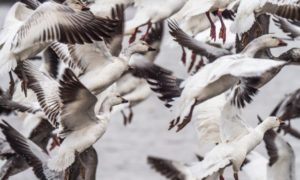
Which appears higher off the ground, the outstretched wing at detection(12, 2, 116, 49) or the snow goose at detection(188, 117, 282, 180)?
the outstretched wing at detection(12, 2, 116, 49)

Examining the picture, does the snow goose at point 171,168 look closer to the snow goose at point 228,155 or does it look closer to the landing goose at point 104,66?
the snow goose at point 228,155

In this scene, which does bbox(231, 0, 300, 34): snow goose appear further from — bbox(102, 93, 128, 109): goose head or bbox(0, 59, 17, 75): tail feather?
bbox(0, 59, 17, 75): tail feather

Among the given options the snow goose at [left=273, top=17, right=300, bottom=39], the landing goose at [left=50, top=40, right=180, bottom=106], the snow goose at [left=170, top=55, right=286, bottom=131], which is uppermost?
the snow goose at [left=170, top=55, right=286, bottom=131]

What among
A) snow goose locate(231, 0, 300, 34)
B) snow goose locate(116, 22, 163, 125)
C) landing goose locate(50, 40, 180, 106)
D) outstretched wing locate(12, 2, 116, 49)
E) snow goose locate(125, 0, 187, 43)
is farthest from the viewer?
snow goose locate(116, 22, 163, 125)

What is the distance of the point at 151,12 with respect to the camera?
10.4 metres

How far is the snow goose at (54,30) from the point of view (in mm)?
8445

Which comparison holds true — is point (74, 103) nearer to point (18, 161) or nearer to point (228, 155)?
point (228, 155)

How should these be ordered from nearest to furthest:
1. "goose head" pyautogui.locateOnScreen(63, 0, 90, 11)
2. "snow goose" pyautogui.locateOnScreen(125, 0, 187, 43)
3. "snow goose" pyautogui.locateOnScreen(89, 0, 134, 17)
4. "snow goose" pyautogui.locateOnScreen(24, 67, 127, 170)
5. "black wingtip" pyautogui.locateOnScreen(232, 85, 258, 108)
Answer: "snow goose" pyautogui.locateOnScreen(24, 67, 127, 170) < "black wingtip" pyautogui.locateOnScreen(232, 85, 258, 108) < "goose head" pyautogui.locateOnScreen(63, 0, 90, 11) < "snow goose" pyautogui.locateOnScreen(89, 0, 134, 17) < "snow goose" pyautogui.locateOnScreen(125, 0, 187, 43)

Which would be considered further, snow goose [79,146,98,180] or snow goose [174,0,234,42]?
snow goose [174,0,234,42]

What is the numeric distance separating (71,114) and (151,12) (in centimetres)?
206

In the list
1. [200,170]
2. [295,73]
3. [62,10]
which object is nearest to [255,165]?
[200,170]

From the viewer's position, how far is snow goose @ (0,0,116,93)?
8.45 meters

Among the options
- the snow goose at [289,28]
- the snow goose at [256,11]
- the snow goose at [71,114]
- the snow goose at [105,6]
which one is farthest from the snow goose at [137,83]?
the snow goose at [71,114]

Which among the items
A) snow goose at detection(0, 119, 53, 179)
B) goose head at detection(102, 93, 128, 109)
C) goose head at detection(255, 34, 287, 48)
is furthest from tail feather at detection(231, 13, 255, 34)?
snow goose at detection(0, 119, 53, 179)
